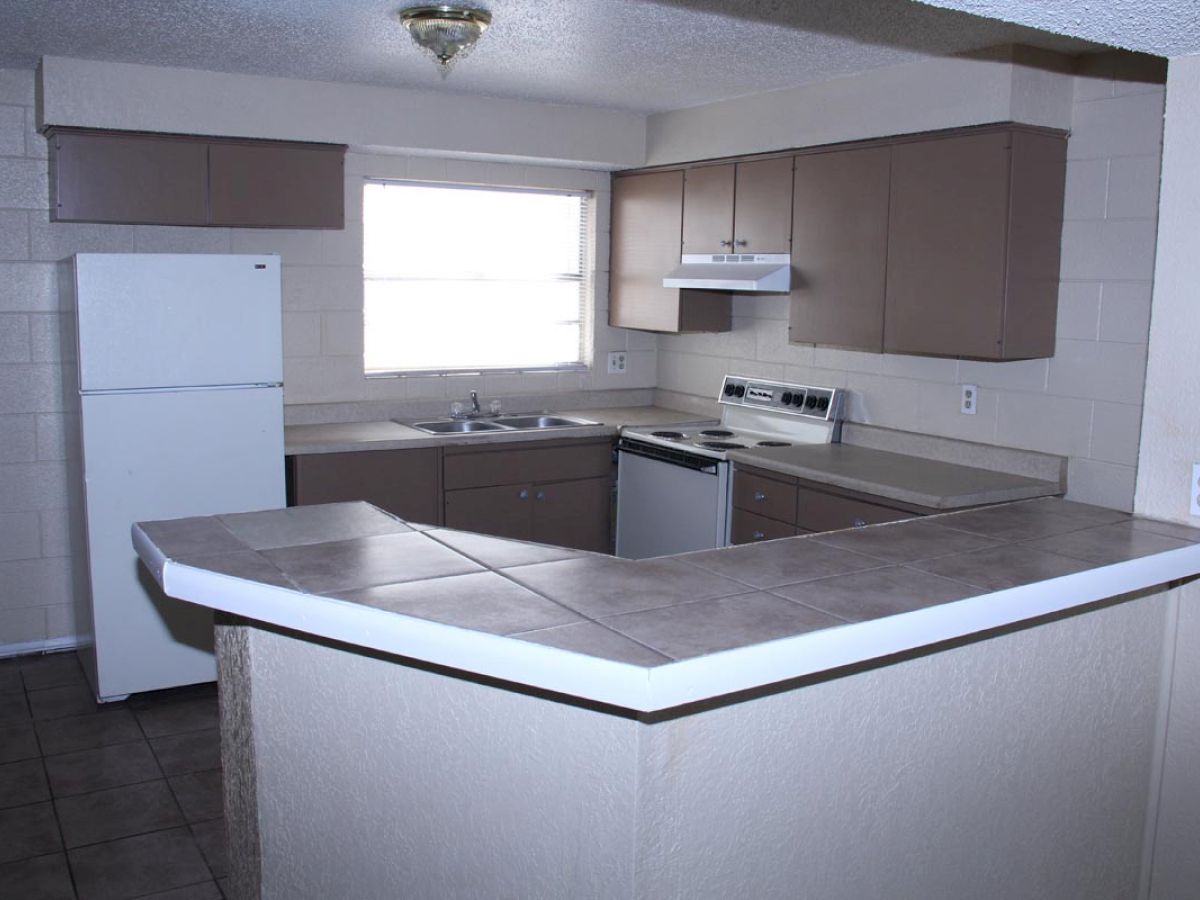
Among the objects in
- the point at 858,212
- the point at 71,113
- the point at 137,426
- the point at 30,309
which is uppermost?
the point at 71,113

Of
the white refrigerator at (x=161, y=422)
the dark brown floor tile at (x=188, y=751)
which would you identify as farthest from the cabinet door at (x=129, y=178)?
the dark brown floor tile at (x=188, y=751)

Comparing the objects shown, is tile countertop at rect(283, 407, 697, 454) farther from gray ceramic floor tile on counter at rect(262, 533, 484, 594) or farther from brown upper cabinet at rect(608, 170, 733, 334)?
gray ceramic floor tile on counter at rect(262, 533, 484, 594)

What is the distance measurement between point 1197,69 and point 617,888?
199 cm

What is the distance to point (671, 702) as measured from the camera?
1.46 m

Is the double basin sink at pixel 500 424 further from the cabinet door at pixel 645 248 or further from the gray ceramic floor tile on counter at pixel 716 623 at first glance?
the gray ceramic floor tile on counter at pixel 716 623

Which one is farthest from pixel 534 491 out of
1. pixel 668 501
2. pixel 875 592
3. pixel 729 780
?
pixel 729 780

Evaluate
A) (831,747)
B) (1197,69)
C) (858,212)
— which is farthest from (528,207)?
(831,747)

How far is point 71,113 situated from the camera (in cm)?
409

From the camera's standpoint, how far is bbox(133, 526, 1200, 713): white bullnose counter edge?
147cm

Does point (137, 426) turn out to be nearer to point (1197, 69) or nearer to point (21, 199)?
point (21, 199)

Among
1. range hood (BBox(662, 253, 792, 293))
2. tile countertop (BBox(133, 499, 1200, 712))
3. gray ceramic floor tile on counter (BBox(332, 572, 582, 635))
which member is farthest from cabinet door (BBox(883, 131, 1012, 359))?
gray ceramic floor tile on counter (BBox(332, 572, 582, 635))

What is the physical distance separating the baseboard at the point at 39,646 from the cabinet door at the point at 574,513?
205cm

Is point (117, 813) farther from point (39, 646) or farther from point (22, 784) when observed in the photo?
point (39, 646)

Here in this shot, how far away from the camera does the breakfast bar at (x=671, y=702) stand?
1.62 m
